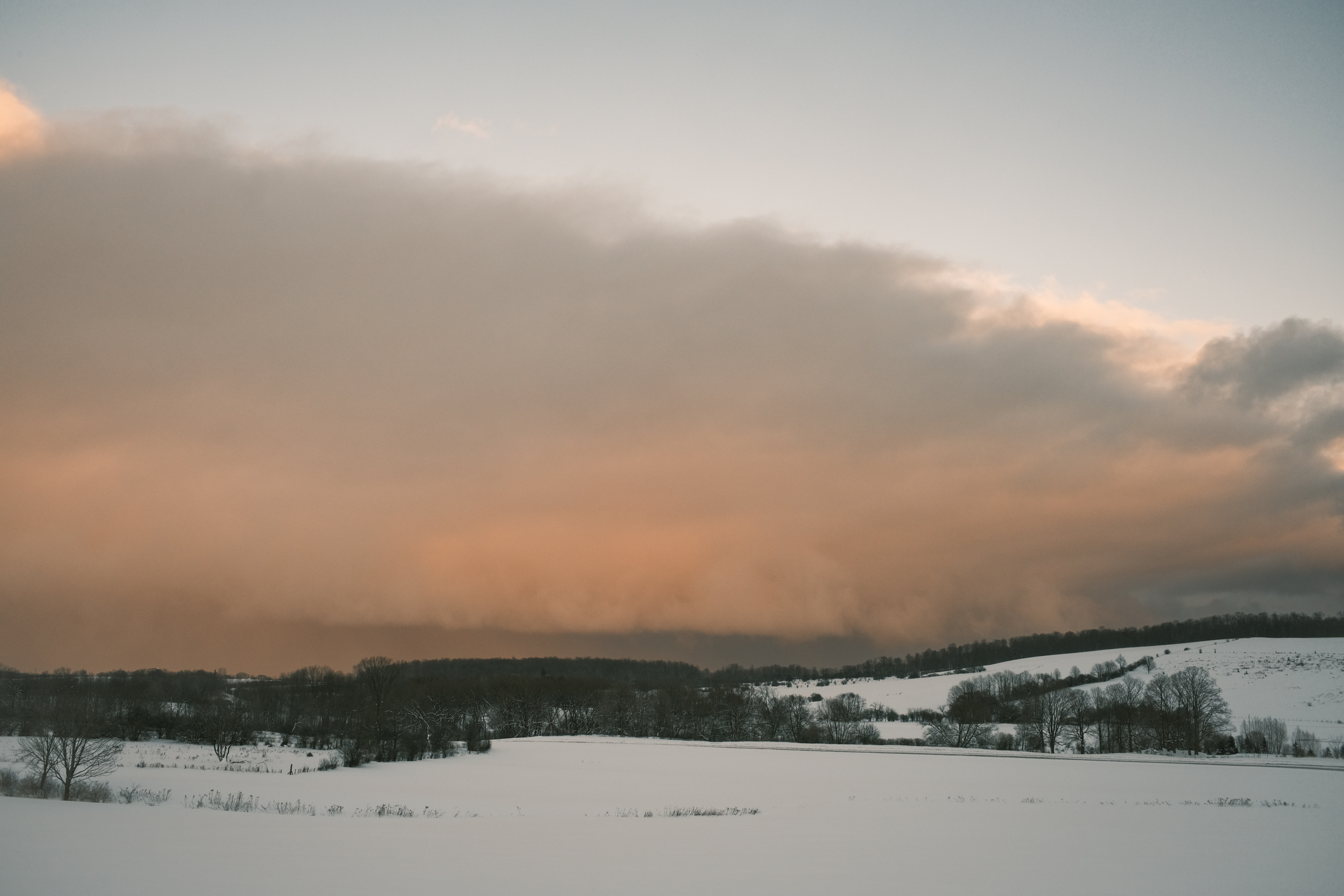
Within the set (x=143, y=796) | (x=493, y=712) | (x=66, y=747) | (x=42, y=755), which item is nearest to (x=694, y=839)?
(x=143, y=796)

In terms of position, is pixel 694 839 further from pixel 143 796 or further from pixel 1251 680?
pixel 1251 680

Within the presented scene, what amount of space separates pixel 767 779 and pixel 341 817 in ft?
112

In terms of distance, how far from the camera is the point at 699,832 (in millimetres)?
28219

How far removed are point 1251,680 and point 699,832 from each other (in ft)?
433

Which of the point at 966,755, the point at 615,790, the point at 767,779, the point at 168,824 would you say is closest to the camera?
the point at 168,824

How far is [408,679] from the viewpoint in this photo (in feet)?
566

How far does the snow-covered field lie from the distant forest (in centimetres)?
2212

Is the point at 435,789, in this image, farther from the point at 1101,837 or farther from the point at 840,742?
the point at 840,742

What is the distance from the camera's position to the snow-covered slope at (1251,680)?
9906cm

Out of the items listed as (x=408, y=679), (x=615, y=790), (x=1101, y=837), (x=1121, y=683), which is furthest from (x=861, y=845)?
(x=408, y=679)

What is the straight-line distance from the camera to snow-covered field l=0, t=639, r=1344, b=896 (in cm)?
1906

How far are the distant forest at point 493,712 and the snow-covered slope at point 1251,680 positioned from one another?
31.6ft

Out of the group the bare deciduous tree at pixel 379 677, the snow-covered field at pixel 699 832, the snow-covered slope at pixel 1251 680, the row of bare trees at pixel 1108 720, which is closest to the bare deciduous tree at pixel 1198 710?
the row of bare trees at pixel 1108 720

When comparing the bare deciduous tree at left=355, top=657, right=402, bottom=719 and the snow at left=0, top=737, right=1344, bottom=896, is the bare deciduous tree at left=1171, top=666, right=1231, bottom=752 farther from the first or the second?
the bare deciduous tree at left=355, top=657, right=402, bottom=719
